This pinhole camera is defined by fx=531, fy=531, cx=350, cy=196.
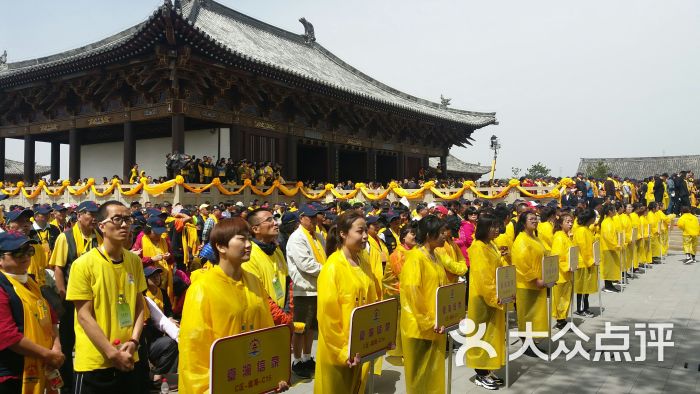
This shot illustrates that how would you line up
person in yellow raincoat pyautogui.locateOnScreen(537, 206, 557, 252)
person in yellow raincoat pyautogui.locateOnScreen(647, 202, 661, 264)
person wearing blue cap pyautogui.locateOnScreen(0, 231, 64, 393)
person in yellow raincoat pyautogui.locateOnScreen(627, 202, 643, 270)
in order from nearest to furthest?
person wearing blue cap pyautogui.locateOnScreen(0, 231, 64, 393) < person in yellow raincoat pyautogui.locateOnScreen(537, 206, 557, 252) < person in yellow raincoat pyautogui.locateOnScreen(627, 202, 643, 270) < person in yellow raincoat pyautogui.locateOnScreen(647, 202, 661, 264)

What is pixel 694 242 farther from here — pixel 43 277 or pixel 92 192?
pixel 92 192

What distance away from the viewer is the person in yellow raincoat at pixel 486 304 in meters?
5.34

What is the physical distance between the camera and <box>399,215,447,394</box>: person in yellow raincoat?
4234 mm

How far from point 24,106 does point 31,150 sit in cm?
174

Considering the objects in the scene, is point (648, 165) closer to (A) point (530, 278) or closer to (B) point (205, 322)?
(A) point (530, 278)

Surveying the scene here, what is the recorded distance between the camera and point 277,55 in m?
23.4

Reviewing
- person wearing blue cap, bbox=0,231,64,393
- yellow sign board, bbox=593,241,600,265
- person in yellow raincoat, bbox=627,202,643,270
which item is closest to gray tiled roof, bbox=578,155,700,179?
person in yellow raincoat, bbox=627,202,643,270

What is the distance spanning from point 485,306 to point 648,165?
206 ft

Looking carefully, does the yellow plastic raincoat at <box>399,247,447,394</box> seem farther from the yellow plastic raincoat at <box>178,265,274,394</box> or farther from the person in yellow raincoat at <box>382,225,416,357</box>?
the yellow plastic raincoat at <box>178,265,274,394</box>

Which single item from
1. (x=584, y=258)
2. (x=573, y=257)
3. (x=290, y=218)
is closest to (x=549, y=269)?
(x=573, y=257)

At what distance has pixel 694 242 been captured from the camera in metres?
14.6

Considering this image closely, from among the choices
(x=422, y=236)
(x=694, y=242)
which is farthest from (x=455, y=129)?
(x=422, y=236)

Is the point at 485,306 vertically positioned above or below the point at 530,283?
below

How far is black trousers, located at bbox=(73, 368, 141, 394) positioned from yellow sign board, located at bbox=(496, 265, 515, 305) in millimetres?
3288
